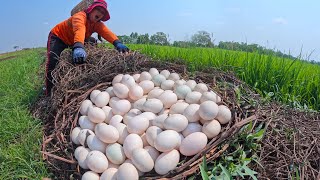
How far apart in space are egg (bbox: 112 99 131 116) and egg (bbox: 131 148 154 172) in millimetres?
468

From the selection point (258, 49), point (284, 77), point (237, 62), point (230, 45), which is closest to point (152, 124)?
point (284, 77)

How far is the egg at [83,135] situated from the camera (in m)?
1.84

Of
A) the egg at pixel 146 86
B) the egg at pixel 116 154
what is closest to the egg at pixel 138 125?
the egg at pixel 116 154

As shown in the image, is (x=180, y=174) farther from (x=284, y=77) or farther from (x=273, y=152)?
(x=284, y=77)

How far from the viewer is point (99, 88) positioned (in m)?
2.36

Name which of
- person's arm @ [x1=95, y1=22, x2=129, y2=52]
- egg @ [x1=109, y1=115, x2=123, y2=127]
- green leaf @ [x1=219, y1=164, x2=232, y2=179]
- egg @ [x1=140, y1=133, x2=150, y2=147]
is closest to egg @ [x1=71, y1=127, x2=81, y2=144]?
egg @ [x1=109, y1=115, x2=123, y2=127]

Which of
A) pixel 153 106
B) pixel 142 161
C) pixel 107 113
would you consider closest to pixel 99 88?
pixel 107 113

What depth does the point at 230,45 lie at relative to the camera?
4227mm

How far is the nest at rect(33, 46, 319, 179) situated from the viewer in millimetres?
1572

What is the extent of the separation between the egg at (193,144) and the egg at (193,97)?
1.16 feet

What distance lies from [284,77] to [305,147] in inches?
53.5

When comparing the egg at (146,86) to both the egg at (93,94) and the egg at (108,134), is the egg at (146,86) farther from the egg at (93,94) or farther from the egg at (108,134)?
the egg at (108,134)

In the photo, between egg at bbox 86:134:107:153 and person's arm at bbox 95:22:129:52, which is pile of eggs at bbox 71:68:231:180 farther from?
person's arm at bbox 95:22:129:52

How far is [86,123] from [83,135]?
5.3 inches
